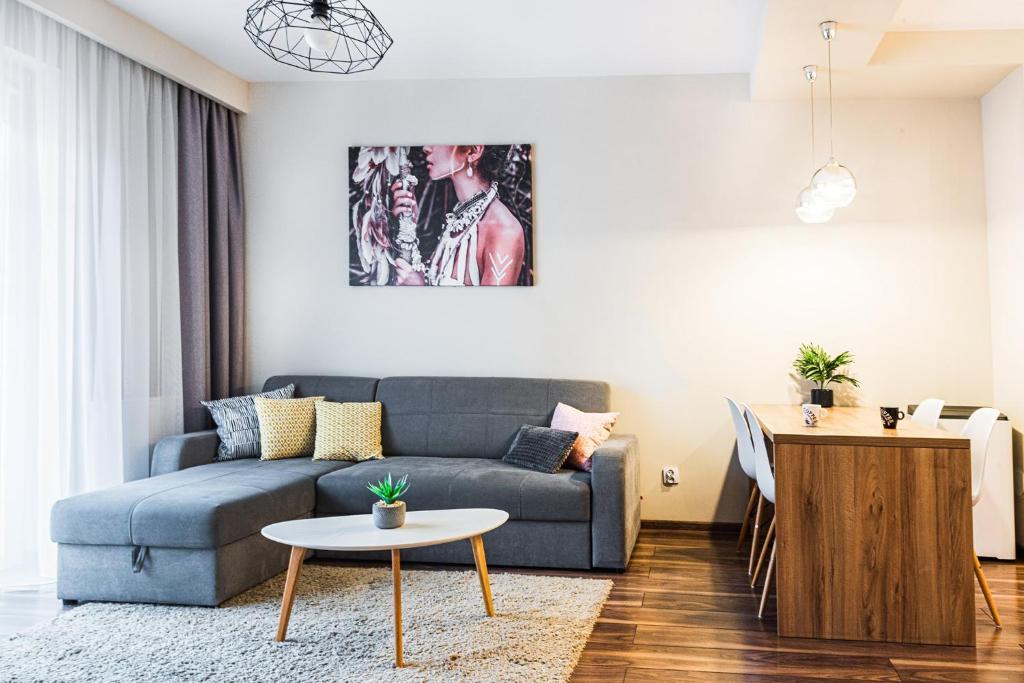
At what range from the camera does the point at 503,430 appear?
4.72m

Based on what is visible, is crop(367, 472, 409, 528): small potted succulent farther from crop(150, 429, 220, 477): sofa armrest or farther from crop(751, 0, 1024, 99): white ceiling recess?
crop(751, 0, 1024, 99): white ceiling recess

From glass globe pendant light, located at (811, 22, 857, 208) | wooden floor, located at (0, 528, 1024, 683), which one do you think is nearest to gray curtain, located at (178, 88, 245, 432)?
wooden floor, located at (0, 528, 1024, 683)

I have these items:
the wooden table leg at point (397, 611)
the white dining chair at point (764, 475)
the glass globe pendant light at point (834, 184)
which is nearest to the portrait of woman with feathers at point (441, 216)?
the glass globe pendant light at point (834, 184)

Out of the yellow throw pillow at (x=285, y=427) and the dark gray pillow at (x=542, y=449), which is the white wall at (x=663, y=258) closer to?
the yellow throw pillow at (x=285, y=427)

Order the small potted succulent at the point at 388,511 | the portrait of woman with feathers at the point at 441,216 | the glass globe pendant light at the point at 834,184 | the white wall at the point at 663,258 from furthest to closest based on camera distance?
the portrait of woman with feathers at the point at 441,216, the white wall at the point at 663,258, the glass globe pendant light at the point at 834,184, the small potted succulent at the point at 388,511

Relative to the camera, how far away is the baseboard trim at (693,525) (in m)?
4.84

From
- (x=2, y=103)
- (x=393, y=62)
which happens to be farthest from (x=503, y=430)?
(x=2, y=103)

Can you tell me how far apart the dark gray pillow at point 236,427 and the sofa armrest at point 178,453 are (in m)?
0.14

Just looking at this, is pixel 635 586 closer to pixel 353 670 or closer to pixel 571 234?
pixel 353 670

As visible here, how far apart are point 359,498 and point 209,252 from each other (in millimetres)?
1936

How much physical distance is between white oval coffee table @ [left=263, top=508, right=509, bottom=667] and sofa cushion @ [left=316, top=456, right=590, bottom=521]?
2.19 ft

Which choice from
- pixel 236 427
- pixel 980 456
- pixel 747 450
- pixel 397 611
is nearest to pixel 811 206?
pixel 747 450

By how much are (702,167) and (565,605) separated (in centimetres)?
277

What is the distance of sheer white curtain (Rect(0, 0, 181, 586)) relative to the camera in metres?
3.67
